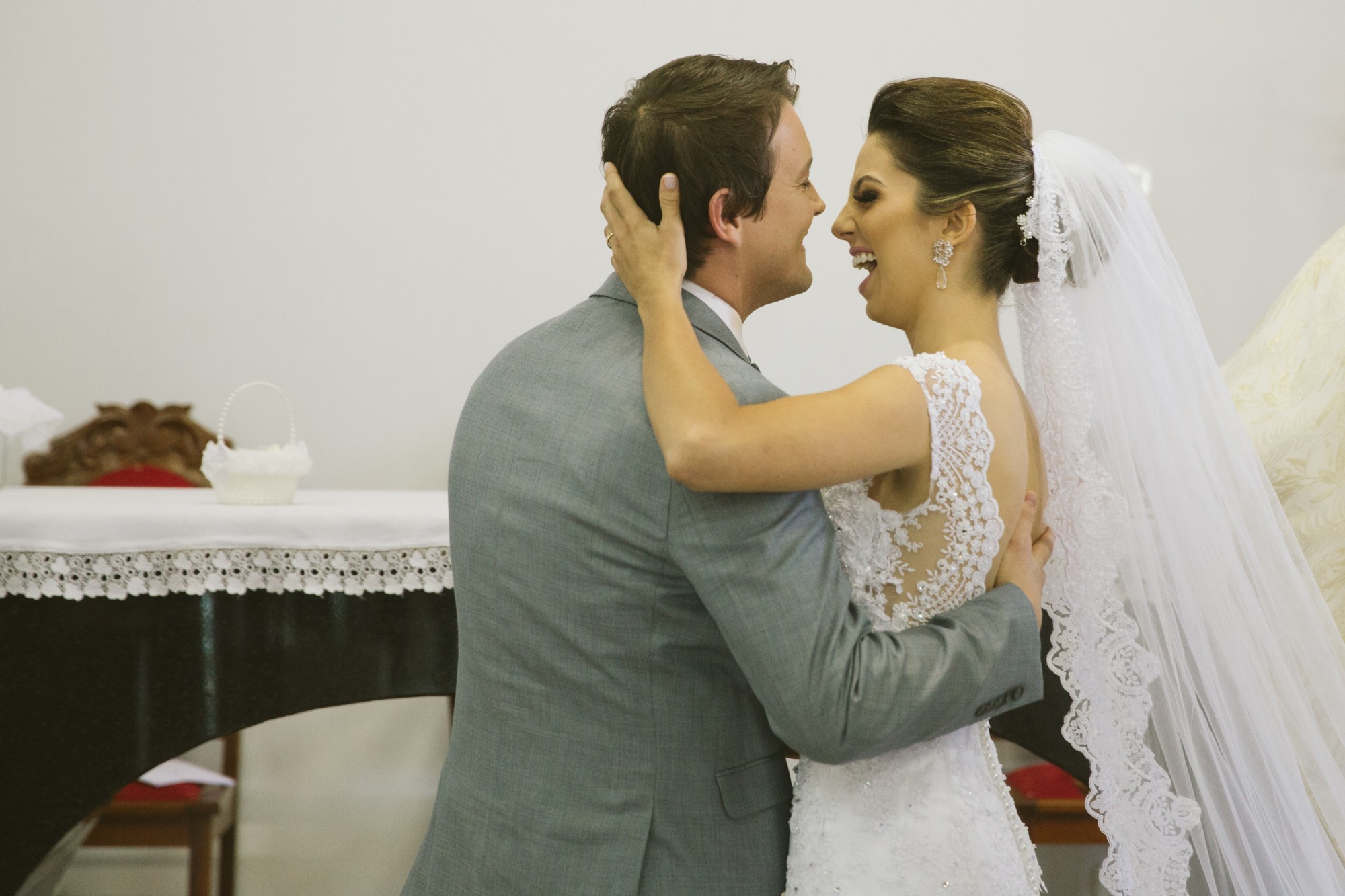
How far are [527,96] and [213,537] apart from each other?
253cm

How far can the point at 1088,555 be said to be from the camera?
5.32ft

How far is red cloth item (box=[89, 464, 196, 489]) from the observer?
12.8ft

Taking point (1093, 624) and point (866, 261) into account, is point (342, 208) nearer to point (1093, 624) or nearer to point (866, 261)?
point (866, 261)

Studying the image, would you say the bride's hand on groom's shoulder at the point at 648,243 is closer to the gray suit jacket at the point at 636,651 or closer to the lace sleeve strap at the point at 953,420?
the gray suit jacket at the point at 636,651

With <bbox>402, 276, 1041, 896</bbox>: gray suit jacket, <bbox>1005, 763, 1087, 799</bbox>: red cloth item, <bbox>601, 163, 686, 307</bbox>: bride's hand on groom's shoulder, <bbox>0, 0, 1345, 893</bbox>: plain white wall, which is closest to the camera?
<bbox>402, 276, 1041, 896</bbox>: gray suit jacket

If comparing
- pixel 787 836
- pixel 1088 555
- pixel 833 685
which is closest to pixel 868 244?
pixel 1088 555

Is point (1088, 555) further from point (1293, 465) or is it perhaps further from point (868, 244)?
point (1293, 465)

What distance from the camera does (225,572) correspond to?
2336 mm

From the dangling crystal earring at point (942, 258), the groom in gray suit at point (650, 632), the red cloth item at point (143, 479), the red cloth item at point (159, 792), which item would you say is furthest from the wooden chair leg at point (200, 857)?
the dangling crystal earring at point (942, 258)

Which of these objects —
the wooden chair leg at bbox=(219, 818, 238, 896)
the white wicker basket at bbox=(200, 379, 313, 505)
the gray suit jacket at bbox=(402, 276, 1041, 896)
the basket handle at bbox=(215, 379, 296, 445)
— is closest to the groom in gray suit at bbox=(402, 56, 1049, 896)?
the gray suit jacket at bbox=(402, 276, 1041, 896)

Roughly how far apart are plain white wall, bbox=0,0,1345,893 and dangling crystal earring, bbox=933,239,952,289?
280 cm

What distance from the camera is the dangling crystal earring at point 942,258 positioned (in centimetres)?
160

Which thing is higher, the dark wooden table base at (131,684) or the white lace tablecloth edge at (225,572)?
the white lace tablecloth edge at (225,572)

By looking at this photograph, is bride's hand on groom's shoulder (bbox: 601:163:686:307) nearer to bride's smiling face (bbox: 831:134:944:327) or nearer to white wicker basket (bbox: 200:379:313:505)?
bride's smiling face (bbox: 831:134:944:327)
